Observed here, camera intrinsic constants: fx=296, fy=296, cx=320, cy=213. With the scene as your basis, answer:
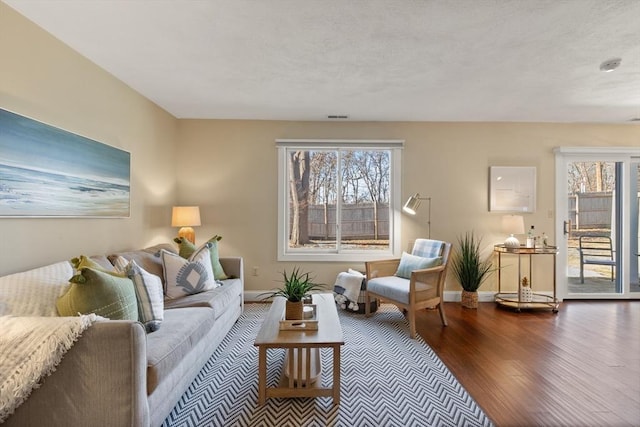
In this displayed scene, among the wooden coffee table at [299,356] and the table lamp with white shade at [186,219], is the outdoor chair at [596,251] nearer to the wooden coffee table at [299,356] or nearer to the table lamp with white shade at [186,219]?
the wooden coffee table at [299,356]

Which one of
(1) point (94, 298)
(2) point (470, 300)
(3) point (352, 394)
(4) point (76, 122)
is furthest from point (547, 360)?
(4) point (76, 122)

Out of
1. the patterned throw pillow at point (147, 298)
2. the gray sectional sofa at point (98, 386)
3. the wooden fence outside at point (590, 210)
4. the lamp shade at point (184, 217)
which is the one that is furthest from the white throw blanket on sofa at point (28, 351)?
the wooden fence outside at point (590, 210)

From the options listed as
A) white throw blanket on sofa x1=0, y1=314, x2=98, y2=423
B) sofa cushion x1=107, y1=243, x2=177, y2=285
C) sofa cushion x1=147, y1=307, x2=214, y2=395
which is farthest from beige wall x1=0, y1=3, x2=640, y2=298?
white throw blanket on sofa x1=0, y1=314, x2=98, y2=423

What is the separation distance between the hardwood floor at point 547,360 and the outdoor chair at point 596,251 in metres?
0.50

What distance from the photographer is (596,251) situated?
3.52 m

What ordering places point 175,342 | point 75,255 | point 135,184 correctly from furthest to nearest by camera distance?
point 135,184 < point 75,255 < point 175,342

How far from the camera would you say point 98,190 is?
2.36m

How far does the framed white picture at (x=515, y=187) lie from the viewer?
373cm

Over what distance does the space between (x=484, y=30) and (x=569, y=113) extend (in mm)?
2406

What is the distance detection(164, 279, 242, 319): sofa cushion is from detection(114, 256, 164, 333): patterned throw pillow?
0.39m

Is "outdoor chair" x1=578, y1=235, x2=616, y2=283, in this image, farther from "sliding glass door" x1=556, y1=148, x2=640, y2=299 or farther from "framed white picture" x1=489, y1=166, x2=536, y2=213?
"framed white picture" x1=489, y1=166, x2=536, y2=213

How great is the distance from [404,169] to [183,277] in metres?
2.80

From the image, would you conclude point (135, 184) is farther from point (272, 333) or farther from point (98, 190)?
point (272, 333)

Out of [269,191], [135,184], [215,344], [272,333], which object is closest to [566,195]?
[269,191]
